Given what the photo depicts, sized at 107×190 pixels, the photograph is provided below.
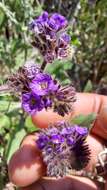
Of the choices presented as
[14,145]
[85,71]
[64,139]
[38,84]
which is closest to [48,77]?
[38,84]

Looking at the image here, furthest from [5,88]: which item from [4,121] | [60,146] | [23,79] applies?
[4,121]

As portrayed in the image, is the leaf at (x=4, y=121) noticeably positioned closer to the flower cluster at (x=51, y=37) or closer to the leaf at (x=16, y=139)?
the leaf at (x=16, y=139)

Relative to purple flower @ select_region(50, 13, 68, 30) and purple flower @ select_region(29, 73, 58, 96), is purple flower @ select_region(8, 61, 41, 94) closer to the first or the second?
purple flower @ select_region(29, 73, 58, 96)

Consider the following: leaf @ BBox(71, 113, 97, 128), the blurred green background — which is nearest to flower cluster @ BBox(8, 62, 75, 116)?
leaf @ BBox(71, 113, 97, 128)

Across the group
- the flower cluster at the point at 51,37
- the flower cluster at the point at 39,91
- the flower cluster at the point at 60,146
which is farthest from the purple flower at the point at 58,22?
the flower cluster at the point at 60,146

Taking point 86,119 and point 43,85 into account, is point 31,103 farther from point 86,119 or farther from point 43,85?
point 86,119

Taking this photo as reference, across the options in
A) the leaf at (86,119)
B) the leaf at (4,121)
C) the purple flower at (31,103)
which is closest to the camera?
the purple flower at (31,103)

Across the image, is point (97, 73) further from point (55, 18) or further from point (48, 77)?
point (48, 77)
